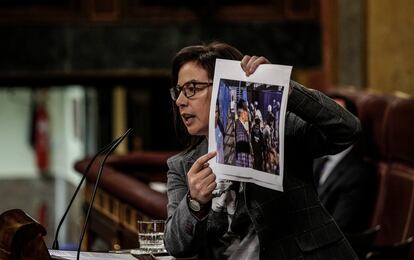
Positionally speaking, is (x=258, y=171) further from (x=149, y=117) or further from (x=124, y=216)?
(x=149, y=117)

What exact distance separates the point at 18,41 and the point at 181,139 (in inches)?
233

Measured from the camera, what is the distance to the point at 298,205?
278 centimetres

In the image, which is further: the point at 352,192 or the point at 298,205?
the point at 352,192

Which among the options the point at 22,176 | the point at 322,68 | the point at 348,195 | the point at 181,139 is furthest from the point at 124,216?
the point at 22,176

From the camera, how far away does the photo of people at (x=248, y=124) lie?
2.59 metres

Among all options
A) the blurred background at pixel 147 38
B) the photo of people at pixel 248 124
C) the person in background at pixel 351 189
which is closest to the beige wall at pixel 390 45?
the blurred background at pixel 147 38

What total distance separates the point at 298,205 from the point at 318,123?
215 mm

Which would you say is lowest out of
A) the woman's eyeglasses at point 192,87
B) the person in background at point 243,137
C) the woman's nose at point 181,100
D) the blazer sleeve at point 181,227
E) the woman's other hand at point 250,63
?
the blazer sleeve at point 181,227

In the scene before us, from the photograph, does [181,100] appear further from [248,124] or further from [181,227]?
[181,227]

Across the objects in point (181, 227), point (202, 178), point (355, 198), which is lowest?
point (355, 198)

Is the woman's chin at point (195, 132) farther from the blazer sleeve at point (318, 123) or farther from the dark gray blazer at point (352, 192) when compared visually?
the dark gray blazer at point (352, 192)

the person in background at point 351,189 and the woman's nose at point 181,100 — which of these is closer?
the woman's nose at point 181,100

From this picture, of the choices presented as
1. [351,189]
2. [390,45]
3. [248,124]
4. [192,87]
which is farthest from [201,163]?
[390,45]

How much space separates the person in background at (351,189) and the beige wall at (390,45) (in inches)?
52.0
